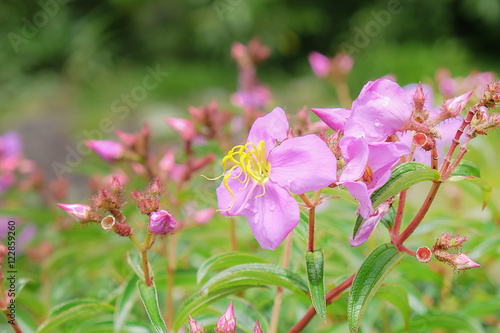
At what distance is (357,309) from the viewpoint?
591 millimetres

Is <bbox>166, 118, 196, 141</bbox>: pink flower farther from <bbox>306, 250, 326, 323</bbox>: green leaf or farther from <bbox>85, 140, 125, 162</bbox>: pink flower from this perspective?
<bbox>306, 250, 326, 323</bbox>: green leaf

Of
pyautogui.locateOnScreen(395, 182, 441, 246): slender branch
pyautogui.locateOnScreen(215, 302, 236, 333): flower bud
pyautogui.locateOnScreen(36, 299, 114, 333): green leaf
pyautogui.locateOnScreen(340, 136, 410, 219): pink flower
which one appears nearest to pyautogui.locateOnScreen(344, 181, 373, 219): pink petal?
pyautogui.locateOnScreen(340, 136, 410, 219): pink flower

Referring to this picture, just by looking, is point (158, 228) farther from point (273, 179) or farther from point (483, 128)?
point (483, 128)

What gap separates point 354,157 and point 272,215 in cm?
12

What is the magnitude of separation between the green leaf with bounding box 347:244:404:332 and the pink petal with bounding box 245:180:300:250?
109 millimetres

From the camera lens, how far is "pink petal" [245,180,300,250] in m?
0.59

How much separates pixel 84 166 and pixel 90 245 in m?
0.26

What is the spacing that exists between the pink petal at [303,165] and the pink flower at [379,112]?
0.14 ft

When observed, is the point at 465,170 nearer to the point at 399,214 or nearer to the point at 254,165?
the point at 399,214

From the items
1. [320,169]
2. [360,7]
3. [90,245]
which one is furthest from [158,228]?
[360,7]

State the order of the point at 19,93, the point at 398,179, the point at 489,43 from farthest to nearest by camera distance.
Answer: the point at 489,43 → the point at 19,93 → the point at 398,179

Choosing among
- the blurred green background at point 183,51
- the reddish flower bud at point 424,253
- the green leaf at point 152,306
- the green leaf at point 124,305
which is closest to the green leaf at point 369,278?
Answer: the reddish flower bud at point 424,253

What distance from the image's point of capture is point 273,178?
62 centimetres

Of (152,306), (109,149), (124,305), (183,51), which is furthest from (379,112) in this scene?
(183,51)
